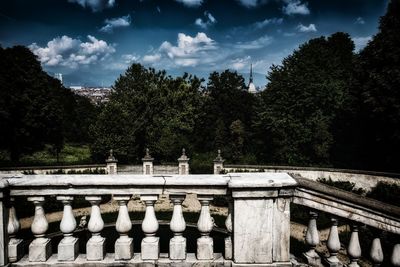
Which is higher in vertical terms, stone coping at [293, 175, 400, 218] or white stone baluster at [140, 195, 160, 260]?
stone coping at [293, 175, 400, 218]

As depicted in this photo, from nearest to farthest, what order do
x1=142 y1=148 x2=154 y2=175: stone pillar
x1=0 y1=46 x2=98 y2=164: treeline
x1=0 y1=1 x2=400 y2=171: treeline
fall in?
x1=0 y1=1 x2=400 y2=171: treeline, x1=0 y1=46 x2=98 y2=164: treeline, x1=142 y1=148 x2=154 y2=175: stone pillar

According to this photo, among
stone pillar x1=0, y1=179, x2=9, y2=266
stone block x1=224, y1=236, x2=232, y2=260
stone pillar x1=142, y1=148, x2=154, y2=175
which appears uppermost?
stone pillar x1=0, y1=179, x2=9, y2=266

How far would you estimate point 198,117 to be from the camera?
42812 millimetres

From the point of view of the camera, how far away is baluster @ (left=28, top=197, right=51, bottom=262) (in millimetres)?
3148

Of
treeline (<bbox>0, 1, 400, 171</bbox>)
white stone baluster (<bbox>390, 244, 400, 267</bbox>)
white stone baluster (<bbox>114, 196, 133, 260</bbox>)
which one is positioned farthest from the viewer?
treeline (<bbox>0, 1, 400, 171</bbox>)

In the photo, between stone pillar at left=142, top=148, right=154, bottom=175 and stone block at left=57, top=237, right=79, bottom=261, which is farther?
stone pillar at left=142, top=148, right=154, bottom=175

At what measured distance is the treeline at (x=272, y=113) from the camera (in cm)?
2247

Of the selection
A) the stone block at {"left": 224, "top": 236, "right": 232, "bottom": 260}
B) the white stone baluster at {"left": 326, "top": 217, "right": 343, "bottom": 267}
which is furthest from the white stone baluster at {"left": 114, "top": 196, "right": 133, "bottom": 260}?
the white stone baluster at {"left": 326, "top": 217, "right": 343, "bottom": 267}

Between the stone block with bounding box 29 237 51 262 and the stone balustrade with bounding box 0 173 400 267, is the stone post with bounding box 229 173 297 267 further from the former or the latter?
the stone block with bounding box 29 237 51 262

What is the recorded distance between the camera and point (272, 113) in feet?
109

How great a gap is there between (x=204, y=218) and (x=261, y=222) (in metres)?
0.57

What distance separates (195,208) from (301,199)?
16043 mm

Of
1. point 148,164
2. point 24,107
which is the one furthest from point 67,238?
point 24,107

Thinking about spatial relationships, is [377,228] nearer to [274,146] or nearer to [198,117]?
[274,146]
